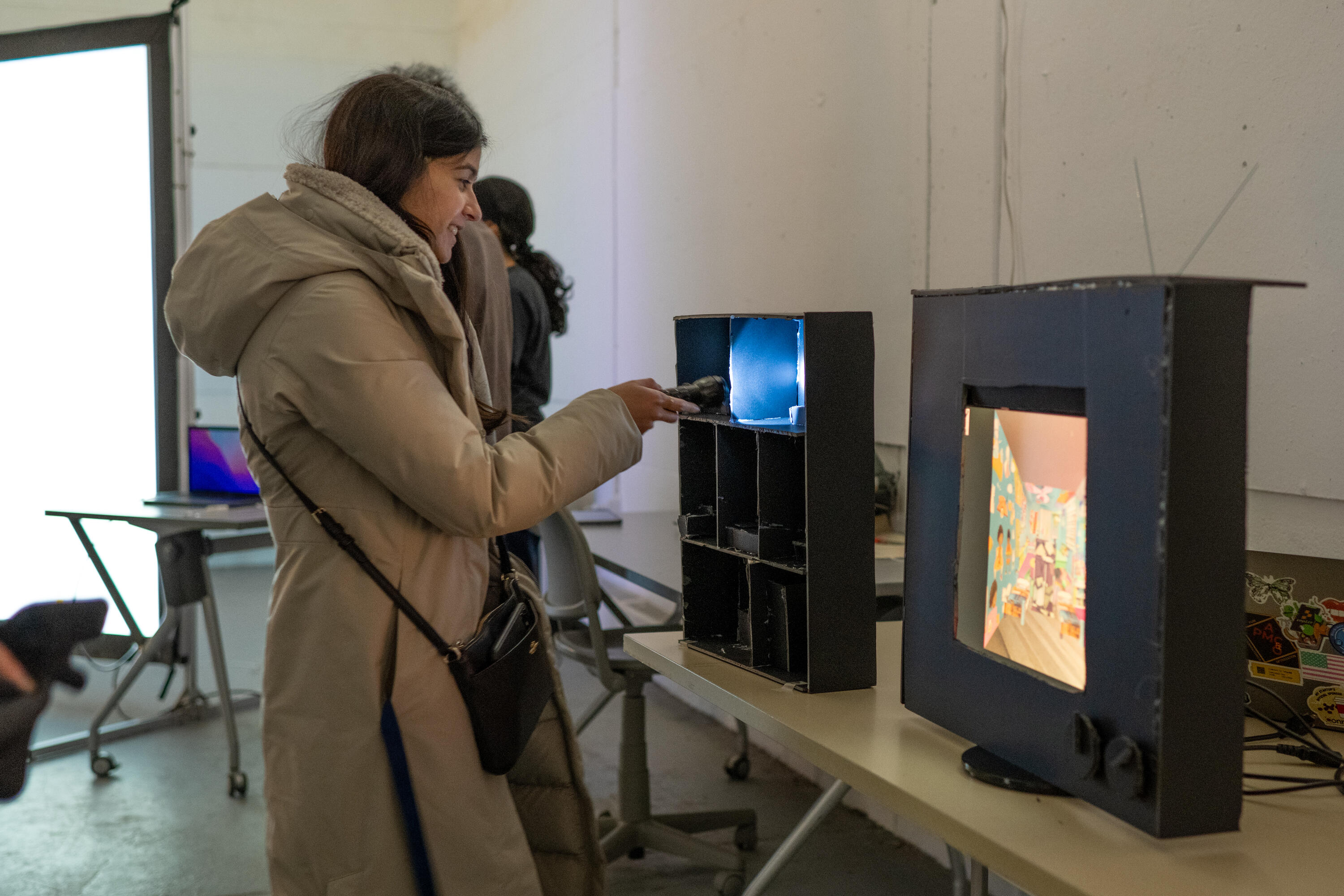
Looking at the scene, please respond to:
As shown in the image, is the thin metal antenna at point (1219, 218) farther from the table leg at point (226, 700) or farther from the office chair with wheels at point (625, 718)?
the table leg at point (226, 700)

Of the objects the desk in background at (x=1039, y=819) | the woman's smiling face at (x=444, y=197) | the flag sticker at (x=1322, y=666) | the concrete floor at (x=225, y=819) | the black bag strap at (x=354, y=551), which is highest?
the woman's smiling face at (x=444, y=197)

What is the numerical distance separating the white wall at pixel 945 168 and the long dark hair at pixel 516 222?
0.63m

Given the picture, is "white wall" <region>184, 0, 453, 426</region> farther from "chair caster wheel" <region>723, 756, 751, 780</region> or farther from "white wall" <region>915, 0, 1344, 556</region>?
"white wall" <region>915, 0, 1344, 556</region>

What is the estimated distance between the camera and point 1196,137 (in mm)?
1778

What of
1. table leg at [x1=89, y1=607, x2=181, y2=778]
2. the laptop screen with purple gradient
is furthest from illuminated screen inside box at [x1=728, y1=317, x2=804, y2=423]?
table leg at [x1=89, y1=607, x2=181, y2=778]

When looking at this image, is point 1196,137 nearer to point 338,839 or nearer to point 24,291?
point 338,839

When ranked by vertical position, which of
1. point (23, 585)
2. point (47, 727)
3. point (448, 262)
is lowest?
point (47, 727)

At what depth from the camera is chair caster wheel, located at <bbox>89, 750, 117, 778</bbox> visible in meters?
3.31

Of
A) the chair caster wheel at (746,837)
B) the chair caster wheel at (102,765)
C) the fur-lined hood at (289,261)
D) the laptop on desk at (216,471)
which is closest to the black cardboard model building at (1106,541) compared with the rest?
the fur-lined hood at (289,261)

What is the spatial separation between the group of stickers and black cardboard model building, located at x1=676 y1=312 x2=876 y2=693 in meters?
0.44

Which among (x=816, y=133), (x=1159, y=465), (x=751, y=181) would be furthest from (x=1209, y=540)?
(x=751, y=181)

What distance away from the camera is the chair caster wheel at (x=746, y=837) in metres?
2.74

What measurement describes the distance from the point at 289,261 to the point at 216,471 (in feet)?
8.35

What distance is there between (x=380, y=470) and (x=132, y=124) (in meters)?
3.31
